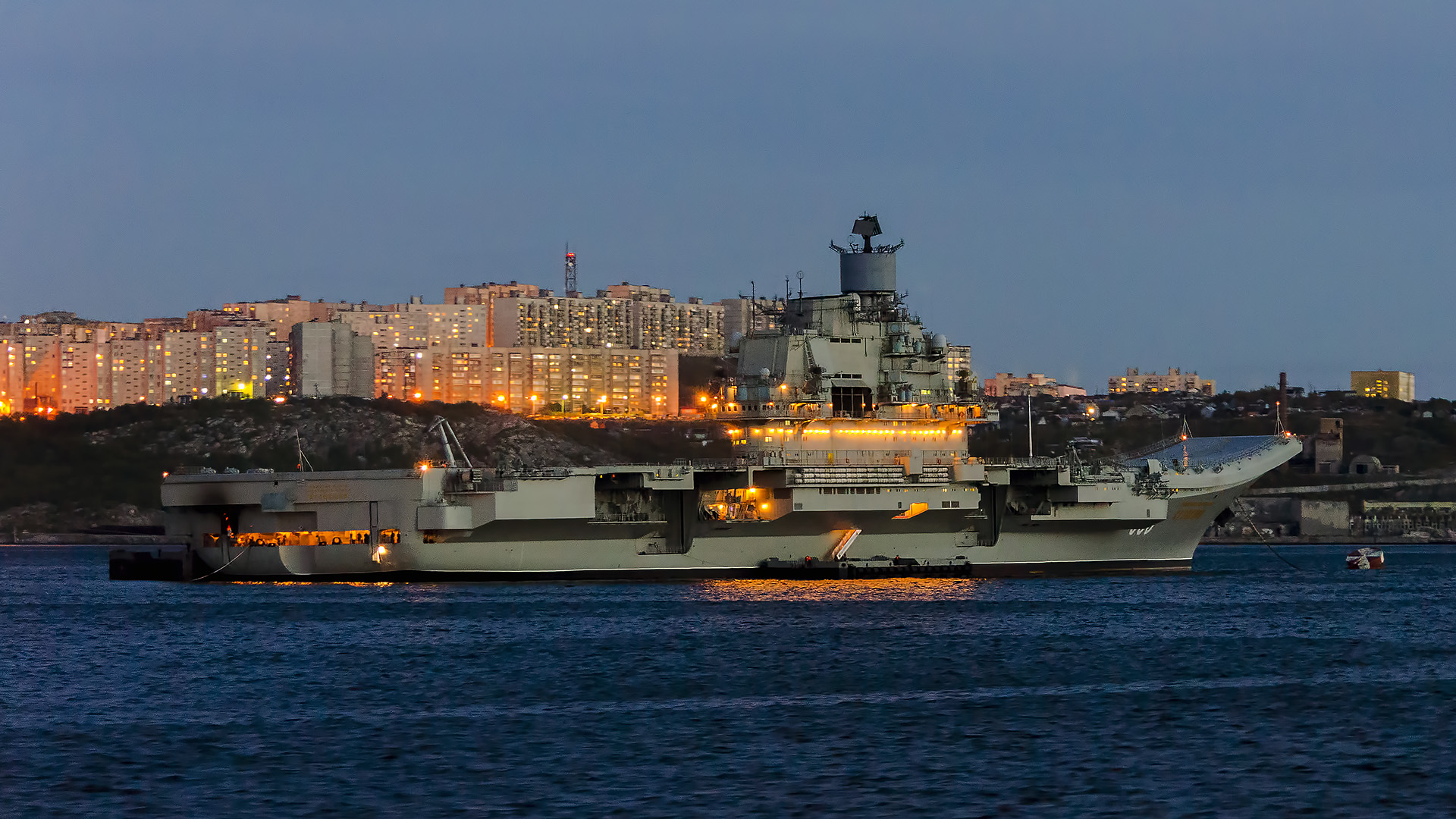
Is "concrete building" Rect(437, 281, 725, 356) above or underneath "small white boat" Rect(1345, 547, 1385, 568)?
above

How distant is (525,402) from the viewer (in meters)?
150

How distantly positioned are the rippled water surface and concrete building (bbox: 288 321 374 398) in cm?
10311

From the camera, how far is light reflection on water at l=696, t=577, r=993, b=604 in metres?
42.0

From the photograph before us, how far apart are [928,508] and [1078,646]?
1489 centimetres

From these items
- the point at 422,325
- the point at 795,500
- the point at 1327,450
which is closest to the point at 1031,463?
the point at 795,500

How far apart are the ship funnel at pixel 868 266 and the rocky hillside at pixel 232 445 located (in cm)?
5757

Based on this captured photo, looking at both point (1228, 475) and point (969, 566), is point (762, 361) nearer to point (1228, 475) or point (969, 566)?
point (969, 566)

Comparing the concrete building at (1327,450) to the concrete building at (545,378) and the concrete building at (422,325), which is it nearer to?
the concrete building at (545,378)

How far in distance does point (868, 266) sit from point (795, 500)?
8458mm

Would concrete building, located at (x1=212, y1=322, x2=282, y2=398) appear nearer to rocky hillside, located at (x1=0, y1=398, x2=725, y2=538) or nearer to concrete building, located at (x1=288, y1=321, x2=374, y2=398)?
concrete building, located at (x1=288, y1=321, x2=374, y2=398)

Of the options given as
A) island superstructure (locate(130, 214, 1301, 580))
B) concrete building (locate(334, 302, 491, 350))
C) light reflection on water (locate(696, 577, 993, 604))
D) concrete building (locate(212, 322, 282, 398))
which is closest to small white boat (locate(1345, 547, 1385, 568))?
island superstructure (locate(130, 214, 1301, 580))

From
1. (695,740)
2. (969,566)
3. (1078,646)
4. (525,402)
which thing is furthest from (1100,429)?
(695,740)

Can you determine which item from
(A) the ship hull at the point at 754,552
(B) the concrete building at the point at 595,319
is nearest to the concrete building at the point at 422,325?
(B) the concrete building at the point at 595,319

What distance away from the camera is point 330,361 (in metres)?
146
